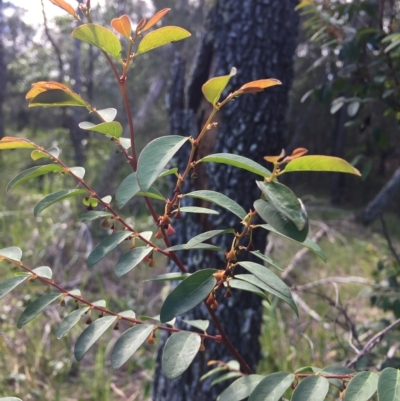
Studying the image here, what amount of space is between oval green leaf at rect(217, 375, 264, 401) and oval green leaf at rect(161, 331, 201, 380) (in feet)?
0.26

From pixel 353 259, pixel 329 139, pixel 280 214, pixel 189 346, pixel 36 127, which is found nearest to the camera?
pixel 280 214

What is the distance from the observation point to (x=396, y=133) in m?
4.67

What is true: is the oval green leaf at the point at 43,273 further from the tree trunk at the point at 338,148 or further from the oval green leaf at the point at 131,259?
the tree trunk at the point at 338,148

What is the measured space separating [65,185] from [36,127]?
4.07 metres

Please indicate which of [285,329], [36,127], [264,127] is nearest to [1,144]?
[264,127]

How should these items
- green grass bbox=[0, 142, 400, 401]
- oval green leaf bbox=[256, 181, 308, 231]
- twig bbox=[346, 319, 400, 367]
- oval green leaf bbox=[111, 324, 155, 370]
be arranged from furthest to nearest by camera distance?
green grass bbox=[0, 142, 400, 401] → twig bbox=[346, 319, 400, 367] → oval green leaf bbox=[111, 324, 155, 370] → oval green leaf bbox=[256, 181, 308, 231]

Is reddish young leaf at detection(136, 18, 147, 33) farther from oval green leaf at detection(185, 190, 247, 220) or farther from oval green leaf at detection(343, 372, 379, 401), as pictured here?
oval green leaf at detection(343, 372, 379, 401)

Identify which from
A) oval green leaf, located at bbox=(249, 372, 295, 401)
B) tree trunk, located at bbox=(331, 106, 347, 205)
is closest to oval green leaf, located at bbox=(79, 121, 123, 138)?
oval green leaf, located at bbox=(249, 372, 295, 401)

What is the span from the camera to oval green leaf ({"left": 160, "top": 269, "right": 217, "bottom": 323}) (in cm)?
38

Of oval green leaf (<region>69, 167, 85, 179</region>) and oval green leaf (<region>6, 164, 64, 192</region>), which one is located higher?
oval green leaf (<region>6, 164, 64, 192</region>)

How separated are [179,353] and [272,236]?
2.34 metres

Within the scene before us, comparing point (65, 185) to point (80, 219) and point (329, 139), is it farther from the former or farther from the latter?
point (329, 139)

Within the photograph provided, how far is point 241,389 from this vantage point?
1.56 ft

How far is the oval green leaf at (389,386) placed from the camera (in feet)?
1.19
